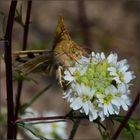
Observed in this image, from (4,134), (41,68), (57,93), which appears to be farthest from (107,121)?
(57,93)

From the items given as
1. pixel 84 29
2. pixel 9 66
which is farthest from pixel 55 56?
pixel 84 29

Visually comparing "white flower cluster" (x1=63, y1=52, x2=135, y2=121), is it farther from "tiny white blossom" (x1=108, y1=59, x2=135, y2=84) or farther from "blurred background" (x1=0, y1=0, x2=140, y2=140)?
"blurred background" (x1=0, y1=0, x2=140, y2=140)

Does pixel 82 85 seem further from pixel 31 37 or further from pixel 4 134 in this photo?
pixel 31 37

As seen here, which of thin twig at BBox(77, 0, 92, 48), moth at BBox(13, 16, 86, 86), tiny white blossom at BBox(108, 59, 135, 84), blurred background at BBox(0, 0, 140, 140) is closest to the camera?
tiny white blossom at BBox(108, 59, 135, 84)

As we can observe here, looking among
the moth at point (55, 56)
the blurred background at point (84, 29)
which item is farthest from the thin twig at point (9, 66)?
the blurred background at point (84, 29)

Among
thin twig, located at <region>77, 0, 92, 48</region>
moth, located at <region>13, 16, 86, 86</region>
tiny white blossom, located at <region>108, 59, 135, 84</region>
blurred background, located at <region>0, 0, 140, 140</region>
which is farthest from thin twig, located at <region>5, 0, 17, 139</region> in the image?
thin twig, located at <region>77, 0, 92, 48</region>
